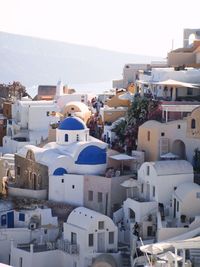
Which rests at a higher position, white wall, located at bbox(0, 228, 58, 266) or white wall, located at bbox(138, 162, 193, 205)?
white wall, located at bbox(138, 162, 193, 205)

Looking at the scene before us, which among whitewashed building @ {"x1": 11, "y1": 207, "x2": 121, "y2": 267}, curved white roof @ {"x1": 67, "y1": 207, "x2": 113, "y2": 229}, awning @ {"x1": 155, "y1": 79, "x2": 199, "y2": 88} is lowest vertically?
whitewashed building @ {"x1": 11, "y1": 207, "x2": 121, "y2": 267}

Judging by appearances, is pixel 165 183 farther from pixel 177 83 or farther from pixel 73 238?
pixel 177 83

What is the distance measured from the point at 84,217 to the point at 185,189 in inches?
170

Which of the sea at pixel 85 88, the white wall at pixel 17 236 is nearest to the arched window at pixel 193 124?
the white wall at pixel 17 236

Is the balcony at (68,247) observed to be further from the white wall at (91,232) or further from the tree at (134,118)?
the tree at (134,118)

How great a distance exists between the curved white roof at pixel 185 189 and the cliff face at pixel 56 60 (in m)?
104

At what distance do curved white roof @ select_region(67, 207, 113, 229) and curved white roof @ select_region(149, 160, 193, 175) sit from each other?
9.99ft

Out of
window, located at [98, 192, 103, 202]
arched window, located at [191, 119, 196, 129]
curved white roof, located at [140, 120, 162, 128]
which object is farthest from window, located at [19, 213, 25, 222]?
arched window, located at [191, 119, 196, 129]

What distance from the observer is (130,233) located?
33.3 metres

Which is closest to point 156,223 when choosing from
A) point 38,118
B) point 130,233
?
→ point 130,233

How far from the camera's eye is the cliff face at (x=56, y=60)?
14224 centimetres

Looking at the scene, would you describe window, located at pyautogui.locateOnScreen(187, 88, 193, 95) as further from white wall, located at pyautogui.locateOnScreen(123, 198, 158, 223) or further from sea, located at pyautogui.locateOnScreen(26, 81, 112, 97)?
sea, located at pyautogui.locateOnScreen(26, 81, 112, 97)

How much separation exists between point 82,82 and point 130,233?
11088cm

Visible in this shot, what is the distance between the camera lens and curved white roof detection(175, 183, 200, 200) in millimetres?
31906
